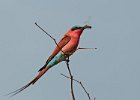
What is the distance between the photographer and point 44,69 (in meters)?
5.77

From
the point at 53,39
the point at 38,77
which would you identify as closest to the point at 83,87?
the point at 53,39

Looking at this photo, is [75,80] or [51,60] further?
[51,60]

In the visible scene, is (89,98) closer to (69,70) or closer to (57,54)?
(69,70)

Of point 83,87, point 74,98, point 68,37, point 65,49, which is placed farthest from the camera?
point 68,37

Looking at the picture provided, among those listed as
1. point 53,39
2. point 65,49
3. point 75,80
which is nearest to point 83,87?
point 75,80

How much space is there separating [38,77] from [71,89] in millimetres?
2182

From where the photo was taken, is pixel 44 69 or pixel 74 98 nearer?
pixel 74 98

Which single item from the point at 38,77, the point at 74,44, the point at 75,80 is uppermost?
the point at 74,44

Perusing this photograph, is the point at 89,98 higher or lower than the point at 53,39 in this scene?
lower

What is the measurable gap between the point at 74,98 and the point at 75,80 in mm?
385

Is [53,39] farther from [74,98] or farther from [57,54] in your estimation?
[57,54]

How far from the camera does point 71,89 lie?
2.95 metres

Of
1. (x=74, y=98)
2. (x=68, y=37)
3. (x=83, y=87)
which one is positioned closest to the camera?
(x=74, y=98)

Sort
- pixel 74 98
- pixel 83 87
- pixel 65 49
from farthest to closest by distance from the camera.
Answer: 1. pixel 65 49
2. pixel 83 87
3. pixel 74 98
